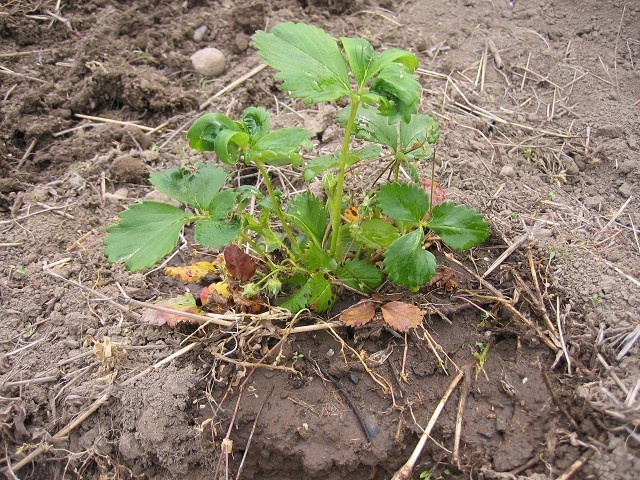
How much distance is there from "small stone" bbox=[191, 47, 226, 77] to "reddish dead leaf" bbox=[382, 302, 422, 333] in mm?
1594

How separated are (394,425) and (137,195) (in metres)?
1.40

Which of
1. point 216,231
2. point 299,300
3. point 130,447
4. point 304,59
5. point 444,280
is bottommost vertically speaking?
point 130,447

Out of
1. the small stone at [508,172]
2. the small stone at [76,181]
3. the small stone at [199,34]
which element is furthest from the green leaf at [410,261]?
the small stone at [199,34]

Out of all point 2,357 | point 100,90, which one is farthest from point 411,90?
point 100,90

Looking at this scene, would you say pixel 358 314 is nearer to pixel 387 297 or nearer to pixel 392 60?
pixel 387 297

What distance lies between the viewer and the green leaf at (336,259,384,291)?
178cm

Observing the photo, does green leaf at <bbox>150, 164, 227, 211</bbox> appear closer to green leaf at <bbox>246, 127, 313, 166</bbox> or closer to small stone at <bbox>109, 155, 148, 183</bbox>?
green leaf at <bbox>246, 127, 313, 166</bbox>

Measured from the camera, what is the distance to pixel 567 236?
6.46ft

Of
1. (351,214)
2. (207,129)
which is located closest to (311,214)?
(351,214)

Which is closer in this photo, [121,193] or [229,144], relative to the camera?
[229,144]

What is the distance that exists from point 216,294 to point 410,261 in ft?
2.09

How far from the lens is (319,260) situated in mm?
1722

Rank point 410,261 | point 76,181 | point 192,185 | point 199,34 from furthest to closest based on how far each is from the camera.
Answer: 1. point 199,34
2. point 76,181
3. point 192,185
4. point 410,261

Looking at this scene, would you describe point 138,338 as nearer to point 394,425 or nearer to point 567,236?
point 394,425
